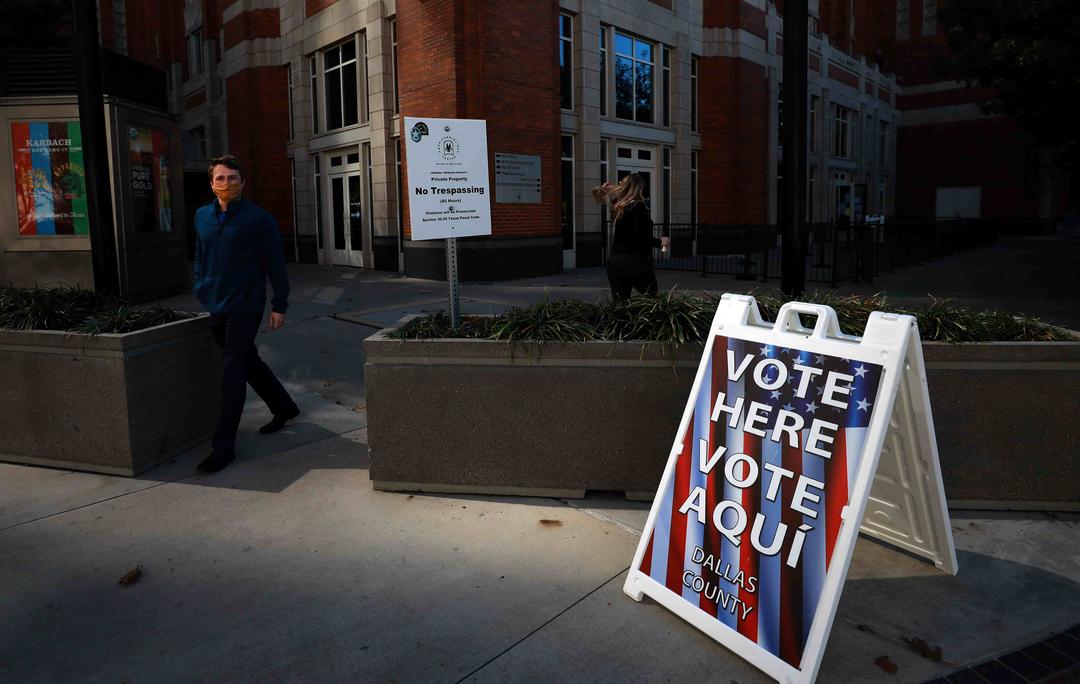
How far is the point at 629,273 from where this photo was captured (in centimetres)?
718

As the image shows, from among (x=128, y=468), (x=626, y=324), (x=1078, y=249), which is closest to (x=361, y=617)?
(x=626, y=324)

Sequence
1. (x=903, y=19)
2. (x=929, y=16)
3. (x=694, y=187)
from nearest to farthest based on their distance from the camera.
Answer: (x=694, y=187) < (x=929, y=16) < (x=903, y=19)

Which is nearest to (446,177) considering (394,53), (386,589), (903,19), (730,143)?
(386,589)

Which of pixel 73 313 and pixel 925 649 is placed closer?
pixel 925 649

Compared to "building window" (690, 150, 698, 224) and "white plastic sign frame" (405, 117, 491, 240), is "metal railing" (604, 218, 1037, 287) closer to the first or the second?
"building window" (690, 150, 698, 224)

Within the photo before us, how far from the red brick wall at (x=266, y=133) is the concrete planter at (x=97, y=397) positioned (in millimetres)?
18746

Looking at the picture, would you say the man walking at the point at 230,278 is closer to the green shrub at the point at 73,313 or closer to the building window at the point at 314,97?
the green shrub at the point at 73,313

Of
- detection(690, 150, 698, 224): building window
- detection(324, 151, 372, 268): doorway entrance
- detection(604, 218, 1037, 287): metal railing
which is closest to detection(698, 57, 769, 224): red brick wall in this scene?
detection(690, 150, 698, 224): building window

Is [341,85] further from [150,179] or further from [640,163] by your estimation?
[150,179]

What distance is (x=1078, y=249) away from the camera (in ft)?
92.3

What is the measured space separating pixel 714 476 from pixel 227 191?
3600 mm

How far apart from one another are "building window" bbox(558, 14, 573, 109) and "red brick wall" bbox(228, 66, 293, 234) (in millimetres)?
8987

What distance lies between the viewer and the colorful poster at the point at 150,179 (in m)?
12.4

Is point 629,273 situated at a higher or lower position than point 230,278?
lower
